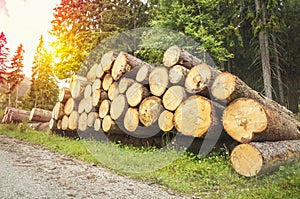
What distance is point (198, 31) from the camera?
12148mm

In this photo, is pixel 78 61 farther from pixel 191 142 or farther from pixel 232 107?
pixel 232 107

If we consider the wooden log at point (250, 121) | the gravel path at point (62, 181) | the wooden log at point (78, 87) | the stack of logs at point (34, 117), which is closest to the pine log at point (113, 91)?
the wooden log at point (78, 87)

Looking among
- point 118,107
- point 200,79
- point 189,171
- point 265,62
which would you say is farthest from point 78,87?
point 265,62

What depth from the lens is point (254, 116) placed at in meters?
4.02

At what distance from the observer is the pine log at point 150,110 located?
5203 mm

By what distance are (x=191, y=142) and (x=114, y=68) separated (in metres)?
2.57

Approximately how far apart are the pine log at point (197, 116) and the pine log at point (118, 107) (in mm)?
1489

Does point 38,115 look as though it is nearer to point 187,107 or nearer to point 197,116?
point 187,107

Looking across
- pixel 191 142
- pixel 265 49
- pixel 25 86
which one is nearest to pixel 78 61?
pixel 265 49

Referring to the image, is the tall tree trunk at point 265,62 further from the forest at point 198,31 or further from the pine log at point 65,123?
the pine log at point 65,123

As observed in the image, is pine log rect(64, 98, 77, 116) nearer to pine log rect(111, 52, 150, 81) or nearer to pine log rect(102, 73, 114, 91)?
pine log rect(102, 73, 114, 91)

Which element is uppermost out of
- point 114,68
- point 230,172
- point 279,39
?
point 279,39

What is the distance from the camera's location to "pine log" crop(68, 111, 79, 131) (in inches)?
282

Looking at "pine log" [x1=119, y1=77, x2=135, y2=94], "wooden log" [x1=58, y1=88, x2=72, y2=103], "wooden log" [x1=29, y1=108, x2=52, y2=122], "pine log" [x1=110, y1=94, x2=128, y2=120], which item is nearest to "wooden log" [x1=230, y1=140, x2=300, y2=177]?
"pine log" [x1=110, y1=94, x2=128, y2=120]
